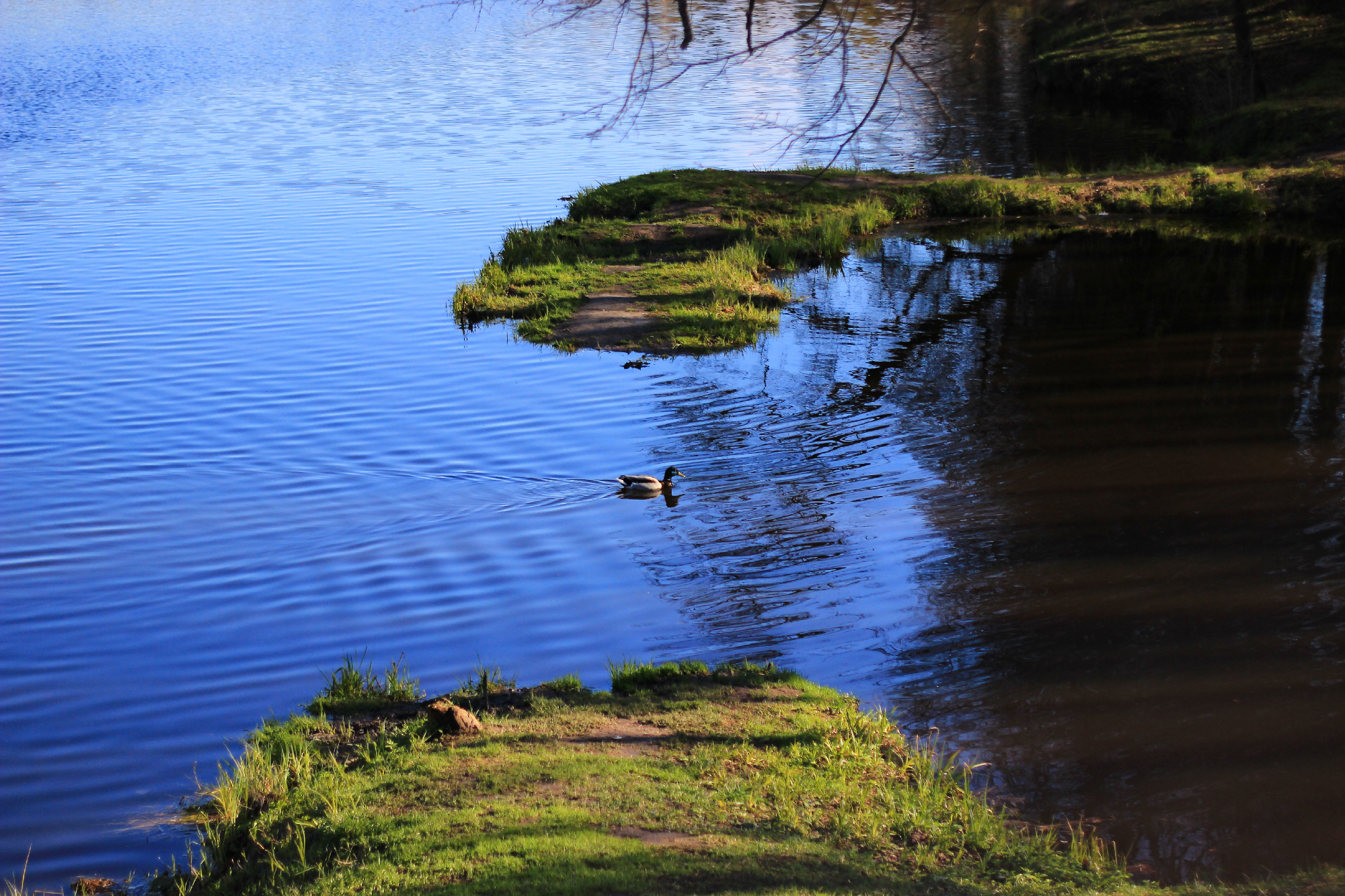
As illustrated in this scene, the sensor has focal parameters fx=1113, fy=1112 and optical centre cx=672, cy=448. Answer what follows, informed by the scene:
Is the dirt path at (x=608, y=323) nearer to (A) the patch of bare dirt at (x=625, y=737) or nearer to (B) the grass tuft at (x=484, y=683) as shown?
(B) the grass tuft at (x=484, y=683)

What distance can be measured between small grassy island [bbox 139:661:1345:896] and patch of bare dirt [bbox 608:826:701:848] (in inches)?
0.5

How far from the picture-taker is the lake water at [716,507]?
755cm

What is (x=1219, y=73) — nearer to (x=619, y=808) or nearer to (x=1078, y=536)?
(x=1078, y=536)

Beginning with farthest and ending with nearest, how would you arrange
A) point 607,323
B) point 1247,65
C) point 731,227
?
point 1247,65 < point 731,227 < point 607,323

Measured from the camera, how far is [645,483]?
11445 mm

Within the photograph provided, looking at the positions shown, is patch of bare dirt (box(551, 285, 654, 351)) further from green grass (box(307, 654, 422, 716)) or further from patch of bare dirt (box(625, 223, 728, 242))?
green grass (box(307, 654, 422, 716))

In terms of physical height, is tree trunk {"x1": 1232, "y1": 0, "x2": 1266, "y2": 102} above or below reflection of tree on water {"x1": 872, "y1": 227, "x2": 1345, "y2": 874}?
above

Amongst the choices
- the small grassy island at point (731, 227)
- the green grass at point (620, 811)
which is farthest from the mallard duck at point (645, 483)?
the small grassy island at point (731, 227)

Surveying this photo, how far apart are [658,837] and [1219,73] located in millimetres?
36836

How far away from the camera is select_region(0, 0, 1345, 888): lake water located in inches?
297

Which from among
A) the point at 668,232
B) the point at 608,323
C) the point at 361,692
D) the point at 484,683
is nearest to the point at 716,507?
the point at 484,683

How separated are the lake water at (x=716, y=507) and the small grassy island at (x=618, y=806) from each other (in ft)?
1.91

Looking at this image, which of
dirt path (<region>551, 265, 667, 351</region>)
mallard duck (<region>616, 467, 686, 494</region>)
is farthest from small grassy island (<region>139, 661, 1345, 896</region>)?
dirt path (<region>551, 265, 667, 351</region>)

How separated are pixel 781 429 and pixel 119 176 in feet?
74.7
